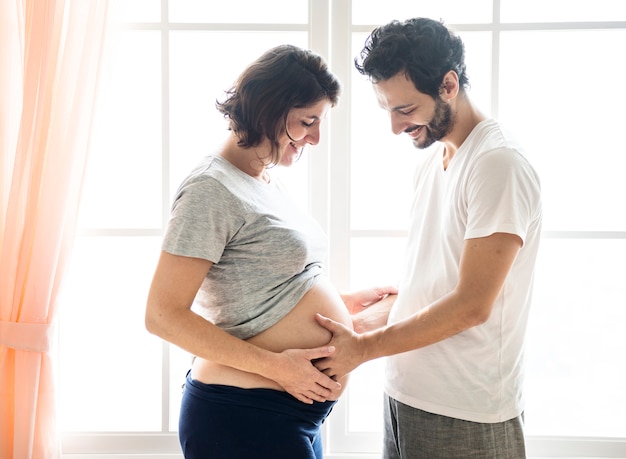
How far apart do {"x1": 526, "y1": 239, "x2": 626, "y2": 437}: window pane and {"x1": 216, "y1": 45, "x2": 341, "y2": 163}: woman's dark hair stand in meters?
0.93

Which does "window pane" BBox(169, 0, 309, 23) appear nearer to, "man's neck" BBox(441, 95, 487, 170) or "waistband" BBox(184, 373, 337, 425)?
"man's neck" BBox(441, 95, 487, 170)

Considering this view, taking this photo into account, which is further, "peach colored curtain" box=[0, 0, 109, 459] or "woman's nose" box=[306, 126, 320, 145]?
"peach colored curtain" box=[0, 0, 109, 459]

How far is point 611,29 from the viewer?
1804 mm

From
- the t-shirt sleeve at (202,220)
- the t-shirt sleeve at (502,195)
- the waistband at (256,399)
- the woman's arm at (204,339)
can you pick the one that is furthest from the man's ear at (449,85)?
the waistband at (256,399)

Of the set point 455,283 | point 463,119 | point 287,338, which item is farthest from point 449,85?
point 287,338

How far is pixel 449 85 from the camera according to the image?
1.40 meters

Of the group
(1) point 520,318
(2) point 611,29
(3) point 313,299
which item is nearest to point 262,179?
(3) point 313,299

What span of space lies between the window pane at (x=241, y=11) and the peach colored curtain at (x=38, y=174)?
31cm

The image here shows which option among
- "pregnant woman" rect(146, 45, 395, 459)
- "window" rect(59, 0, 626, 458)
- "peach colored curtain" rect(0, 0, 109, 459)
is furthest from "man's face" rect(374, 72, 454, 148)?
"peach colored curtain" rect(0, 0, 109, 459)

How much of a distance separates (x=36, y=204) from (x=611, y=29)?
1.66 metres

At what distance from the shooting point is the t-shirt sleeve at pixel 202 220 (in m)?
1.27

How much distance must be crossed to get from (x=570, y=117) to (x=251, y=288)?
1.11 m

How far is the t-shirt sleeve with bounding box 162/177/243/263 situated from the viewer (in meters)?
1.27

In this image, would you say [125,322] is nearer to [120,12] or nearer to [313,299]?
[313,299]
